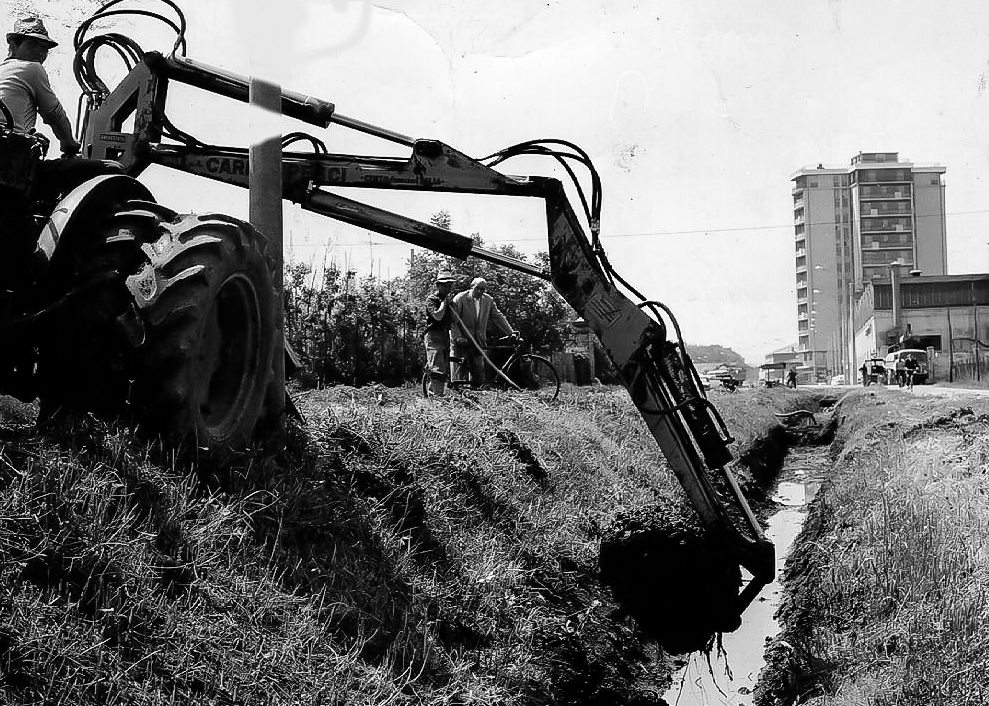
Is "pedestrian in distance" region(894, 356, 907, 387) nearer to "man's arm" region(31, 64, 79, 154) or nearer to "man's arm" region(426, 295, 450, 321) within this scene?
"man's arm" region(426, 295, 450, 321)

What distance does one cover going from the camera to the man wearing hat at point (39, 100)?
5410 millimetres

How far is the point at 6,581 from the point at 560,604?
13.5 ft

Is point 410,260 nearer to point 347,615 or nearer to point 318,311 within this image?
point 318,311

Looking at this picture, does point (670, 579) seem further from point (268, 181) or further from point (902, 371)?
point (902, 371)

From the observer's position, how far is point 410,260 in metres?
31.0

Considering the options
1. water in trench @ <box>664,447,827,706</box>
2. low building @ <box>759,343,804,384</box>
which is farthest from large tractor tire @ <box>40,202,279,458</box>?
low building @ <box>759,343,804,384</box>

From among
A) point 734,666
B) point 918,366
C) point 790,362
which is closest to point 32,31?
point 734,666

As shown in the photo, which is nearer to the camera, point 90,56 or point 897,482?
point 90,56

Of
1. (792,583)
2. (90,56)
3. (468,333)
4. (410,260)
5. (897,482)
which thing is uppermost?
(410,260)

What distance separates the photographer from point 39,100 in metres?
5.70

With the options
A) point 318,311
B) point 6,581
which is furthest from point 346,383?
point 6,581

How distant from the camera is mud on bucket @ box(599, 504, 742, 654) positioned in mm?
7430

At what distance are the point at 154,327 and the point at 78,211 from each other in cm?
66

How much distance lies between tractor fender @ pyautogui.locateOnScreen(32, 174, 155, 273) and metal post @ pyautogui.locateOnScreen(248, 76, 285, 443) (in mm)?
862
